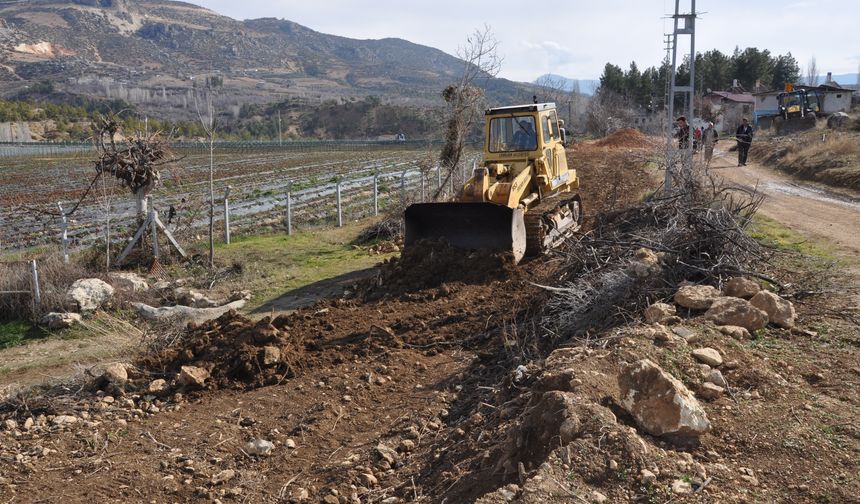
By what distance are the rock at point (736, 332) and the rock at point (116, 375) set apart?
5.93 meters

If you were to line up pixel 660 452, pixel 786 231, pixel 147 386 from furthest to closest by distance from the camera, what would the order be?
pixel 786 231 → pixel 147 386 → pixel 660 452

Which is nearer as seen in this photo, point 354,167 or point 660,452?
point 660,452

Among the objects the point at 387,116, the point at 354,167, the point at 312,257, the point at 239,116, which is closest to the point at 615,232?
the point at 312,257

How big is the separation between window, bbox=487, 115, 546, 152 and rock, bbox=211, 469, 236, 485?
9.02 m

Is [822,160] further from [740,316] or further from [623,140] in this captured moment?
[740,316]

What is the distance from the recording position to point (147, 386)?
297 inches

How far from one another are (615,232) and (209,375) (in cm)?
565

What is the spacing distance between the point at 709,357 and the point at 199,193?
2401 cm

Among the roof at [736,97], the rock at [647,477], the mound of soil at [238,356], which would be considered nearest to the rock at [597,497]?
the rock at [647,477]

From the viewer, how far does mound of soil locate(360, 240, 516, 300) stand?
11148 millimetres

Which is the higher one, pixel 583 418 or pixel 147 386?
pixel 583 418

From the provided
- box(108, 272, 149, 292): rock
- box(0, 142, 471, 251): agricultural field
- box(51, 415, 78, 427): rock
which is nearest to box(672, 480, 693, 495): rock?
box(51, 415, 78, 427): rock

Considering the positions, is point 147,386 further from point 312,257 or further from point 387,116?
point 387,116

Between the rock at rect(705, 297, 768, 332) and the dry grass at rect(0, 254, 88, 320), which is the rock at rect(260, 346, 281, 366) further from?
the dry grass at rect(0, 254, 88, 320)
